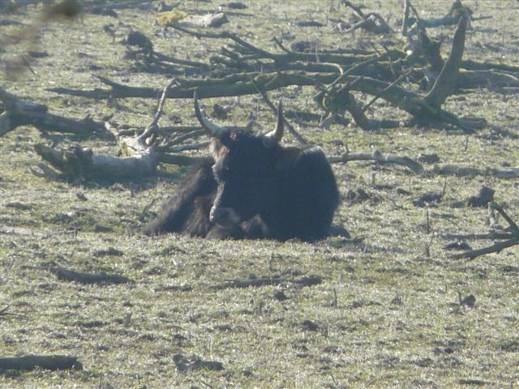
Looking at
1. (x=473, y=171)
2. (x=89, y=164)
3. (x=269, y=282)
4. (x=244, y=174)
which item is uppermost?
(x=269, y=282)

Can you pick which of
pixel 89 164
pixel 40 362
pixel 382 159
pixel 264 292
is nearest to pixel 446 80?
pixel 382 159

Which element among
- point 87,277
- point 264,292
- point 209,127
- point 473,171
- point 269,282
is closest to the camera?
point 264,292

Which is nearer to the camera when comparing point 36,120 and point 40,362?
point 40,362

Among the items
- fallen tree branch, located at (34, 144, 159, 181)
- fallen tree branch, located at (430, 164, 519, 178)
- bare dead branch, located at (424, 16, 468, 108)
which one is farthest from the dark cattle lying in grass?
bare dead branch, located at (424, 16, 468, 108)

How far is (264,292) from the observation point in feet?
32.7

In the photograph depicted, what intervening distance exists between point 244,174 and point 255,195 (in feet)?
0.64

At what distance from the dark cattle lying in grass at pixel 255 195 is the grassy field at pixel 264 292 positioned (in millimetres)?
381

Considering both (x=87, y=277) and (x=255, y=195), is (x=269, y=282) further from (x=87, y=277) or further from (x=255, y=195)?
(x=255, y=195)

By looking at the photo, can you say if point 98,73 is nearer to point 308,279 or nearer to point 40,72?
point 40,72

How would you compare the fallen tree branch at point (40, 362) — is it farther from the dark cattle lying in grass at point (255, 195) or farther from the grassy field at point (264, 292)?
the dark cattle lying in grass at point (255, 195)

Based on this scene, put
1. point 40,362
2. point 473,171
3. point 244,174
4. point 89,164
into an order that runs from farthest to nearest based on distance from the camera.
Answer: point 473,171 < point 89,164 < point 244,174 < point 40,362

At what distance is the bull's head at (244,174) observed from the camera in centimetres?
1263

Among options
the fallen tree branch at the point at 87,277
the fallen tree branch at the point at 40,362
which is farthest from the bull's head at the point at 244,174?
the fallen tree branch at the point at 40,362

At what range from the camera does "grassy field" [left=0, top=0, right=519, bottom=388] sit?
816 centimetres
